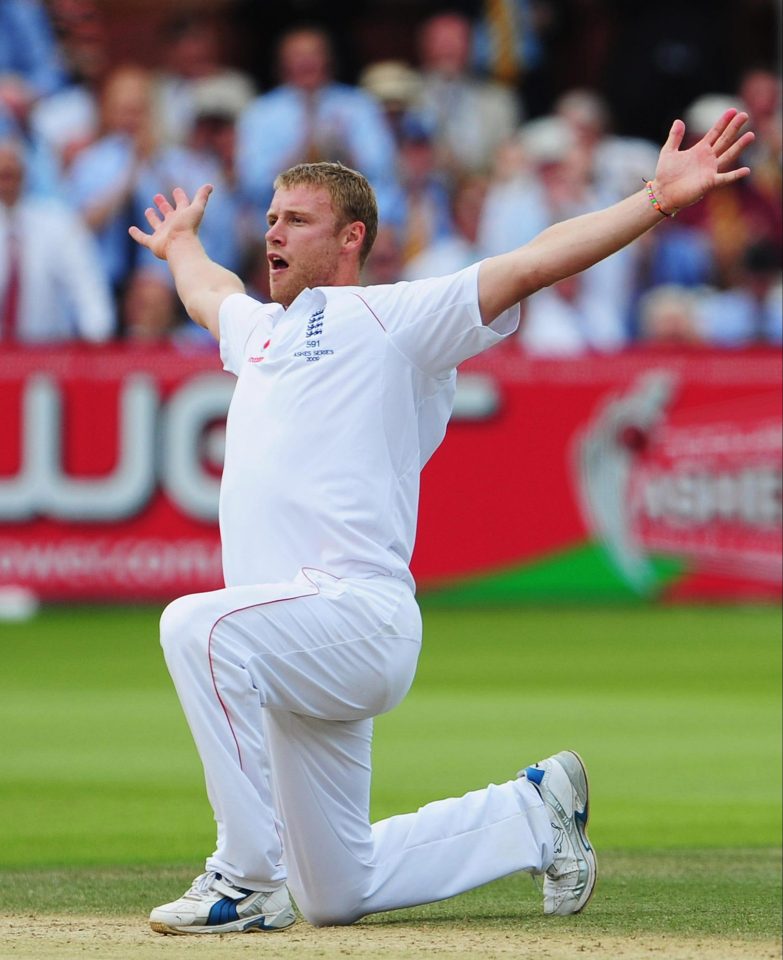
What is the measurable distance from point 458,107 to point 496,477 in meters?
5.08

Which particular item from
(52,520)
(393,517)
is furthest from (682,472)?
(393,517)

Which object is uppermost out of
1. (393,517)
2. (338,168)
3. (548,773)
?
(338,168)

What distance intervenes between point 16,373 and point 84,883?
8.62m

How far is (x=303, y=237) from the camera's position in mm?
5949

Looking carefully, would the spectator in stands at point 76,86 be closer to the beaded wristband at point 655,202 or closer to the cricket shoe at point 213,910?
the beaded wristband at point 655,202

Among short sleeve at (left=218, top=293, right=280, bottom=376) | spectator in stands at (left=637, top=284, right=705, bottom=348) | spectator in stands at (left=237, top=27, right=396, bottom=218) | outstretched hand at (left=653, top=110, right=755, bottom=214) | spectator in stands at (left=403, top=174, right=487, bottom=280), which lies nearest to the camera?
outstretched hand at (left=653, top=110, right=755, bottom=214)

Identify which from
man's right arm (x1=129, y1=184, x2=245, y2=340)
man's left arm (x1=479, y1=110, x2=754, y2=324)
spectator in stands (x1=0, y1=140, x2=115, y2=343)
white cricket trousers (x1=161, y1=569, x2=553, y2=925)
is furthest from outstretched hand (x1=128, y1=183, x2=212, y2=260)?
spectator in stands (x1=0, y1=140, x2=115, y2=343)

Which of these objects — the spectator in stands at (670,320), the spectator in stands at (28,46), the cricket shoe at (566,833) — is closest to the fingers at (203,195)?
the cricket shoe at (566,833)

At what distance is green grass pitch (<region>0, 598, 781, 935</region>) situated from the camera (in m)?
7.01

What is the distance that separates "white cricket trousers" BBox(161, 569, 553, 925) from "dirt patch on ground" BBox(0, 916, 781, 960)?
17 cm

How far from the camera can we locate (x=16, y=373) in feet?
48.9

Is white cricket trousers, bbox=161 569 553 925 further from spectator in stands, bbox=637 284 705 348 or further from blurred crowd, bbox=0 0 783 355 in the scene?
spectator in stands, bbox=637 284 705 348

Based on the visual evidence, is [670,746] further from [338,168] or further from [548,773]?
[338,168]

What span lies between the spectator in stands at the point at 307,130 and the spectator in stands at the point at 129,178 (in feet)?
1.30
